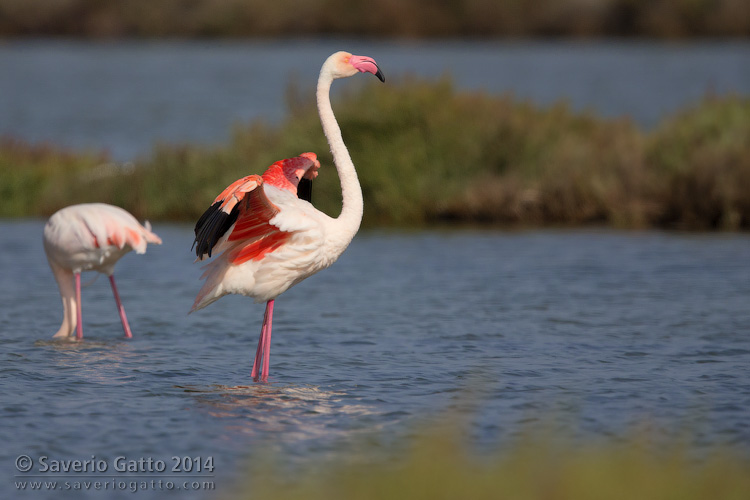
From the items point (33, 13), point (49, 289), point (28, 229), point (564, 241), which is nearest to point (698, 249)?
point (564, 241)

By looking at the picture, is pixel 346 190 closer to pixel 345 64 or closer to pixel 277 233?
pixel 277 233

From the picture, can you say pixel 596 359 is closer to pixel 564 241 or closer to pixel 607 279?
pixel 607 279

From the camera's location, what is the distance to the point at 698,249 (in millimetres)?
14305

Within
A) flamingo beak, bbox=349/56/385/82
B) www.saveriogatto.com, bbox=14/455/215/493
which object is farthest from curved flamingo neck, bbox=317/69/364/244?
www.saveriogatto.com, bbox=14/455/215/493

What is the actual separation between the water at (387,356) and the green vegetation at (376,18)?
46610 millimetres

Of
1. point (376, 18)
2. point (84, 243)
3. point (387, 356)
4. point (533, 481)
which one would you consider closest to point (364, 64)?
point (387, 356)

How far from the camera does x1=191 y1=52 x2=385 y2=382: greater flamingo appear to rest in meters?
7.84

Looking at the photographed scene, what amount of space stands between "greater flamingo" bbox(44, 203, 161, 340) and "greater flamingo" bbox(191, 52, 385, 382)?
1.45 meters

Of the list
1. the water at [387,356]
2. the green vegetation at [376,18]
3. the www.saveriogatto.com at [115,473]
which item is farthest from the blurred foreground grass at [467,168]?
the green vegetation at [376,18]

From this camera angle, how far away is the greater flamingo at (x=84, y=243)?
9688 millimetres

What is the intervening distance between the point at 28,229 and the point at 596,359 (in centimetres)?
1059

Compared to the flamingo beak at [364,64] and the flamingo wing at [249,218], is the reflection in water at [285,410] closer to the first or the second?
the flamingo wing at [249,218]

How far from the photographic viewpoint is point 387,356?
30.0 ft

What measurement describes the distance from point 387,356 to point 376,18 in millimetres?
53075
